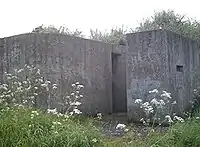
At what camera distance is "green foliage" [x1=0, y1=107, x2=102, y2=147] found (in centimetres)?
362

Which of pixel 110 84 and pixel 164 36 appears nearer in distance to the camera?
pixel 164 36

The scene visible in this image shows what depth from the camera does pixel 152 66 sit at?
802cm

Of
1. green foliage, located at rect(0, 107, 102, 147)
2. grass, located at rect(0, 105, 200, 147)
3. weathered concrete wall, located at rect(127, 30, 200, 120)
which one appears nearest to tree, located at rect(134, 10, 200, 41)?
weathered concrete wall, located at rect(127, 30, 200, 120)

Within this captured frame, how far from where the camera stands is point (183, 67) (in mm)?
8656

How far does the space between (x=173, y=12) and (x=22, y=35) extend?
33.3 ft

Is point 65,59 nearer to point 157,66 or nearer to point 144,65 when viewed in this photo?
point 144,65

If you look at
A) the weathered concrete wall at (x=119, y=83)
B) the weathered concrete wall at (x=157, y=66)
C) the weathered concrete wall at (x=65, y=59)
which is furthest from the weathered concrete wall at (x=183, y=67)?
the weathered concrete wall at (x=119, y=83)

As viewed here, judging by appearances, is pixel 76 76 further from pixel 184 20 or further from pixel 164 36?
pixel 184 20

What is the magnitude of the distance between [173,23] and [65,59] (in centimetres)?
844

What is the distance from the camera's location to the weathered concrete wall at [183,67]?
801 centimetres

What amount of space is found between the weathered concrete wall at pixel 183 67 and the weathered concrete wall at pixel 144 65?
0.65ft

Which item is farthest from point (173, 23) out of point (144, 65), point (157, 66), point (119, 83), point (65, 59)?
point (65, 59)

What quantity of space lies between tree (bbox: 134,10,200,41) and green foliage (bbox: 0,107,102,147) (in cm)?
1147

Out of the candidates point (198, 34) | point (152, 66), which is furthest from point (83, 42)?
point (198, 34)
